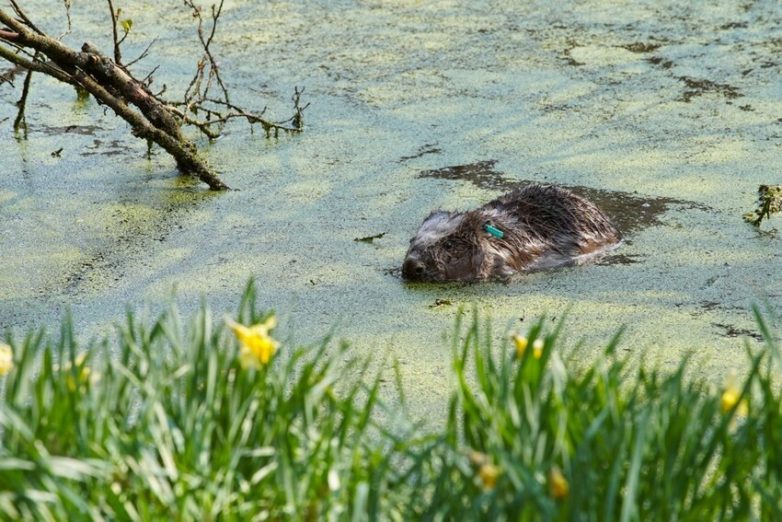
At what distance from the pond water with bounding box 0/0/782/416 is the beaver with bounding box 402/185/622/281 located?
3.2 inches

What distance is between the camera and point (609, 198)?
518 centimetres

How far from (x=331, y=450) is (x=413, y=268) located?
7.57ft

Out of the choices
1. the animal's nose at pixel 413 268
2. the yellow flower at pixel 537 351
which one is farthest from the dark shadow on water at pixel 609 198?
→ the yellow flower at pixel 537 351

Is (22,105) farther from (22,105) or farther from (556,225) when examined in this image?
(556,225)

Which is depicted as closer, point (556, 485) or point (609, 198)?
point (556, 485)

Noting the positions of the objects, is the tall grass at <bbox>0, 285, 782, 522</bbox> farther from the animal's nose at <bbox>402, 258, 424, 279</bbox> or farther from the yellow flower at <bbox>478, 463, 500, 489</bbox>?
the animal's nose at <bbox>402, 258, 424, 279</bbox>

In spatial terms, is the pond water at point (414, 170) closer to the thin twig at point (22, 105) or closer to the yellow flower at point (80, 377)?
the thin twig at point (22, 105)

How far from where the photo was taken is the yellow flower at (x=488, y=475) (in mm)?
1729

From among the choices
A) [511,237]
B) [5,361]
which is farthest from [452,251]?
[5,361]

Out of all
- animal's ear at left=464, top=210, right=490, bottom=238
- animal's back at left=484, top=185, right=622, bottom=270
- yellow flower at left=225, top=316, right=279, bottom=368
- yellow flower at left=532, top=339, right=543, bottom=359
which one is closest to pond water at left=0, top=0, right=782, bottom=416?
animal's back at left=484, top=185, right=622, bottom=270

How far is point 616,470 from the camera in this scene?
1809mm

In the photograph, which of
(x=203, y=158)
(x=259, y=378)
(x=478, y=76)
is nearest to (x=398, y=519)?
(x=259, y=378)

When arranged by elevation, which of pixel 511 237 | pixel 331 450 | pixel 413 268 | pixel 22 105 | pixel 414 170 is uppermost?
pixel 22 105

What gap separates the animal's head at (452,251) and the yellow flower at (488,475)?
2605 millimetres
